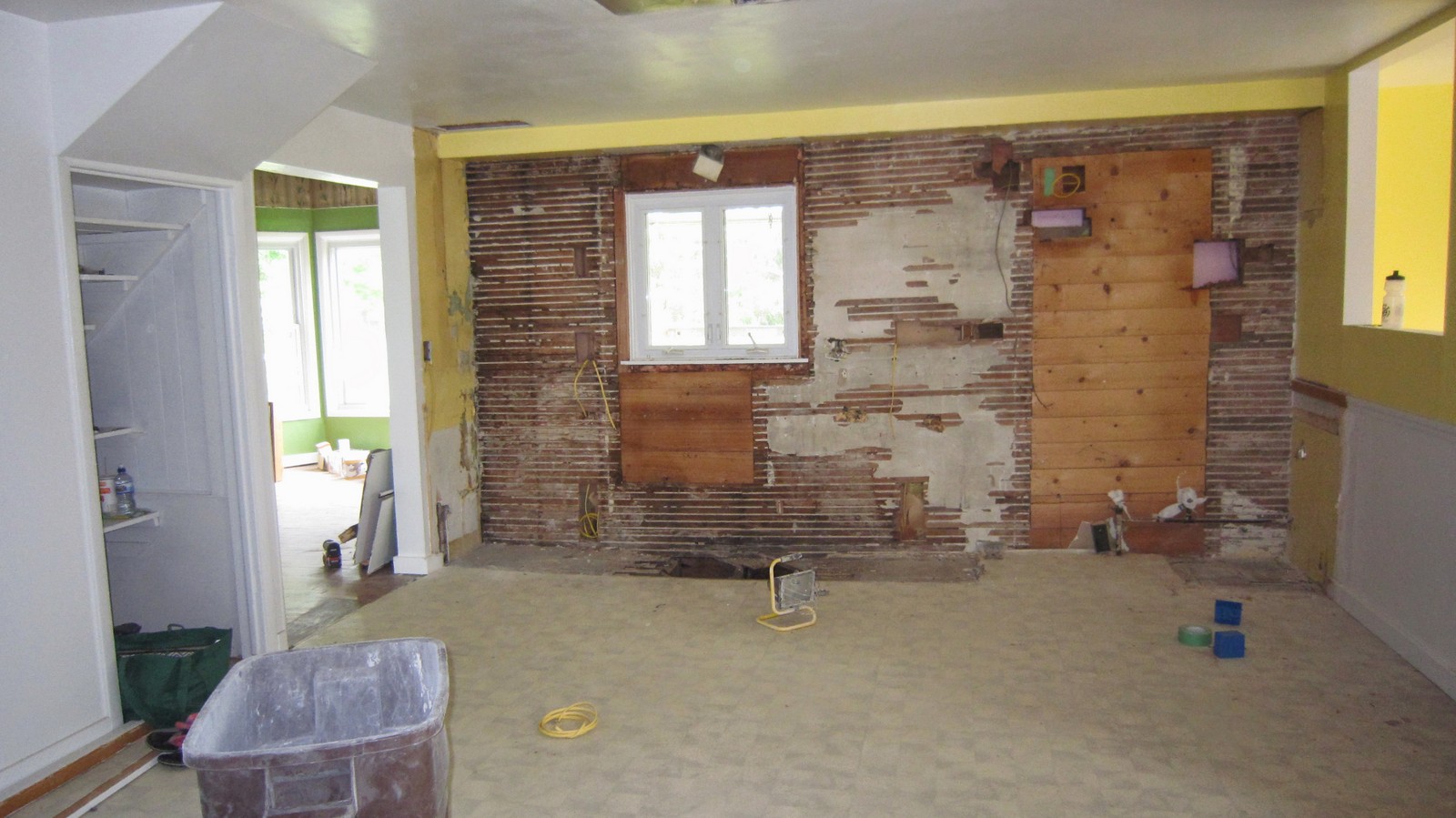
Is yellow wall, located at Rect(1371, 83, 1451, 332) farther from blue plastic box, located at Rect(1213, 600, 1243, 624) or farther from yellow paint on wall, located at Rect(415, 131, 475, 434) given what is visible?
yellow paint on wall, located at Rect(415, 131, 475, 434)

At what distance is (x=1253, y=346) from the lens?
5945 millimetres

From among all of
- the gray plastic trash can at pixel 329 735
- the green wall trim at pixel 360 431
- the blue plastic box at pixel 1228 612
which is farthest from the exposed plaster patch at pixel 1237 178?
the green wall trim at pixel 360 431

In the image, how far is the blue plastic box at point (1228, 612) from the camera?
15.8 ft

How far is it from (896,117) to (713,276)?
4.95 ft

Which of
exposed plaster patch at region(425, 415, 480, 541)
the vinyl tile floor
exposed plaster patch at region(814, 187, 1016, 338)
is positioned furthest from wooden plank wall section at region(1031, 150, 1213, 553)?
the vinyl tile floor

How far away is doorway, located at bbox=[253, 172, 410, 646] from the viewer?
32.1ft

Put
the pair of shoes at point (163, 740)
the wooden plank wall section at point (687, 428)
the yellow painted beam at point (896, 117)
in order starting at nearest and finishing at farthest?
1. the pair of shoes at point (163, 740)
2. the yellow painted beam at point (896, 117)
3. the wooden plank wall section at point (687, 428)

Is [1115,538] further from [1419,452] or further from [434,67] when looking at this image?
[434,67]

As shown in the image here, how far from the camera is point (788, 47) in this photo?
4500mm

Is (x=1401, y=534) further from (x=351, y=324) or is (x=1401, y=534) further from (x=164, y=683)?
(x=351, y=324)

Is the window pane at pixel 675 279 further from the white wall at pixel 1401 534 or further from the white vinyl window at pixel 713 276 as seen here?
the white wall at pixel 1401 534

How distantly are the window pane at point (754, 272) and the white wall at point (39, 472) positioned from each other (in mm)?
3740

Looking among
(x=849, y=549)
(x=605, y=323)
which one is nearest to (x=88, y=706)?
(x=605, y=323)

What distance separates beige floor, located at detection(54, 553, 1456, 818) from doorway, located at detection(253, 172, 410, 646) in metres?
4.78
